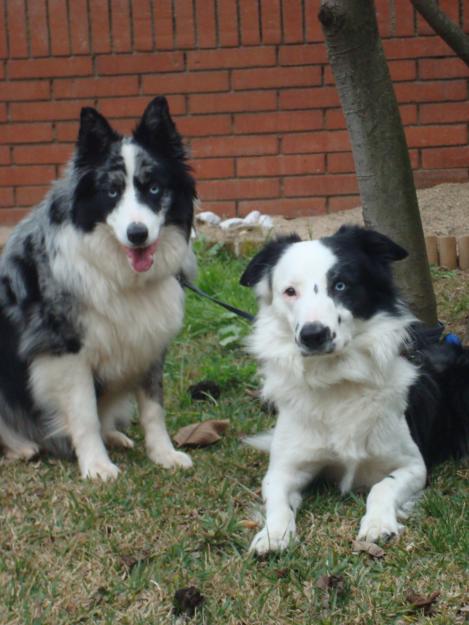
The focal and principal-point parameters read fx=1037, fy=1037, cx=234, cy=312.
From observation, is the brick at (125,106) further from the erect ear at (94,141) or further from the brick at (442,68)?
the erect ear at (94,141)

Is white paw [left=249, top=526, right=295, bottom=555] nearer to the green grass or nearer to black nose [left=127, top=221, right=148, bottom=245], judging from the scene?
the green grass

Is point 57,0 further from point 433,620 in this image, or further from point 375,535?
point 433,620

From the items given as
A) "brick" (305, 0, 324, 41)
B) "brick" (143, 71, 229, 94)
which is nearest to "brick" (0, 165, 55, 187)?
"brick" (143, 71, 229, 94)

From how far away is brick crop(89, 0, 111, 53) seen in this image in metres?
7.62

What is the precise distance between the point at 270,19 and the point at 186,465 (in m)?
4.14

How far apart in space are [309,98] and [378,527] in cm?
467

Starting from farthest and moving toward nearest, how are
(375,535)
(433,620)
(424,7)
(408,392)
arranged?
(424,7) → (408,392) → (375,535) → (433,620)

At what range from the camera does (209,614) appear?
3.03 meters

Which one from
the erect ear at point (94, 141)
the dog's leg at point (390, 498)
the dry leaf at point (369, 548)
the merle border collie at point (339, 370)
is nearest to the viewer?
the dry leaf at point (369, 548)

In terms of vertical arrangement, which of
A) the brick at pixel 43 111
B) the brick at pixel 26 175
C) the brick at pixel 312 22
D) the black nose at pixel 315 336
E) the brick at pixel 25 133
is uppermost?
the brick at pixel 312 22

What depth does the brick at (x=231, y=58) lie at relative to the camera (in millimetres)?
7512

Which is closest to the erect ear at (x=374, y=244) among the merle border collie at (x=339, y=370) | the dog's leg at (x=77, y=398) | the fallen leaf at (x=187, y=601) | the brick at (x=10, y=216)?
the merle border collie at (x=339, y=370)

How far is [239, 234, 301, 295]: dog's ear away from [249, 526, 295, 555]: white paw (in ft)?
3.06

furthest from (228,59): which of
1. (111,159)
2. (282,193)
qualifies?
(111,159)
